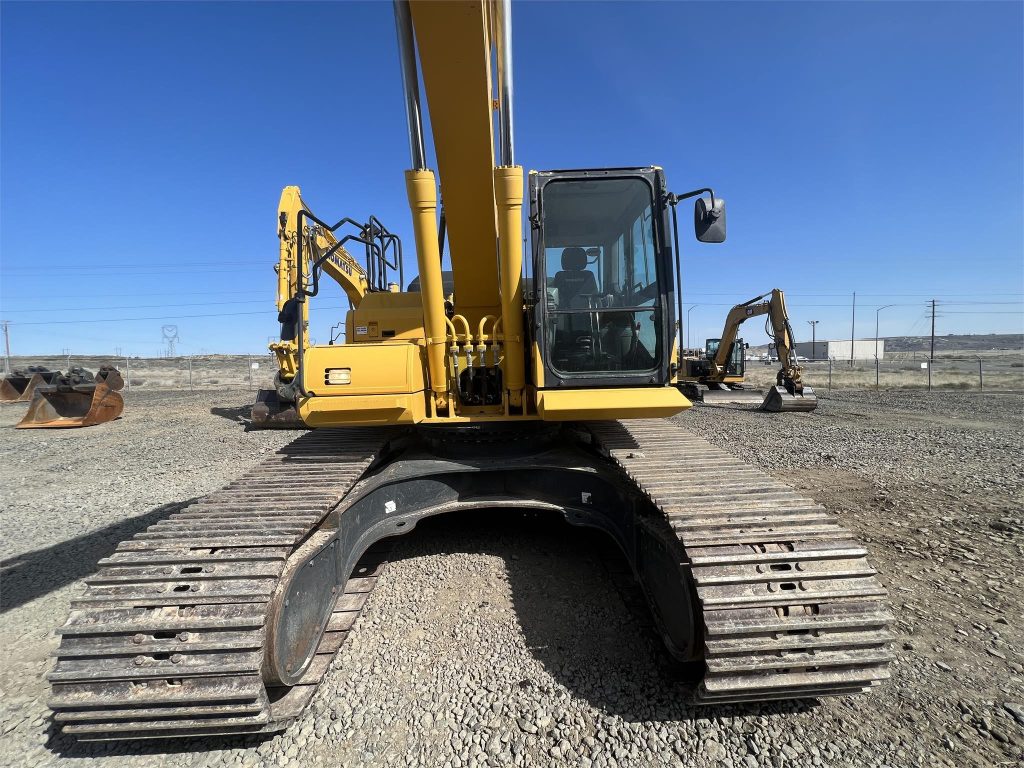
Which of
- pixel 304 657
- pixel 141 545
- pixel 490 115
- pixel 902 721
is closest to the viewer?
pixel 902 721

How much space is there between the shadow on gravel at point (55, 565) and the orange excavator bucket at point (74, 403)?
31.9 ft

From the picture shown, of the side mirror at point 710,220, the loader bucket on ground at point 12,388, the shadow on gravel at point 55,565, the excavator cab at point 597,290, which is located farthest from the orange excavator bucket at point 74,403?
the side mirror at point 710,220

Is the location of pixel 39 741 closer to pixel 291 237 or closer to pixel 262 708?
pixel 262 708

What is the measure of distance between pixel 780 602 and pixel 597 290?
7.54 ft

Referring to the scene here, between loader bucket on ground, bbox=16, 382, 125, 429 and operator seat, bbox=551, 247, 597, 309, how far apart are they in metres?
14.2

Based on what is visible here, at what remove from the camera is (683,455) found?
3.75 m

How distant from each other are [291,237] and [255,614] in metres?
8.75

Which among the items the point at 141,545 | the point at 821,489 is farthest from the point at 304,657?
the point at 821,489

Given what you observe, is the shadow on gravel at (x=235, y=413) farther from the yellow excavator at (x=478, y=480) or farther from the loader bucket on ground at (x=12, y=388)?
the yellow excavator at (x=478, y=480)

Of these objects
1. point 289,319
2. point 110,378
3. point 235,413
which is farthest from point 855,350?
point 289,319

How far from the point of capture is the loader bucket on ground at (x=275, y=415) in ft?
38.8

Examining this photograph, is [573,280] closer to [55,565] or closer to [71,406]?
[55,565]

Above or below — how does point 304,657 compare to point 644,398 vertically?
below

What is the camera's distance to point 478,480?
4.22m
